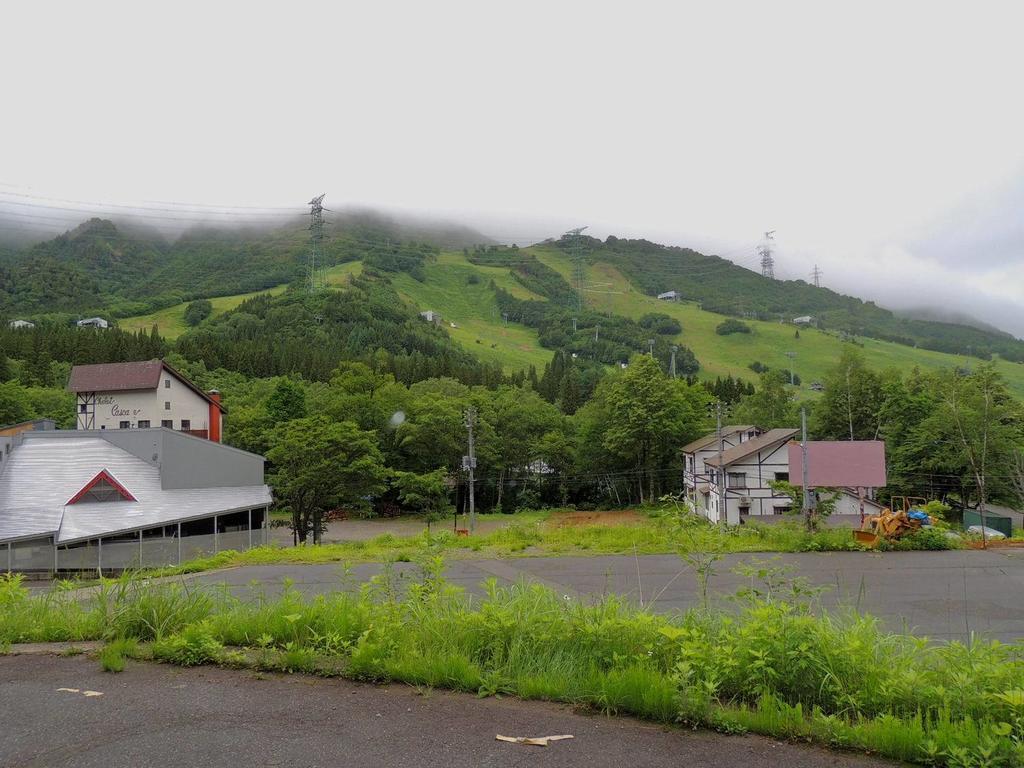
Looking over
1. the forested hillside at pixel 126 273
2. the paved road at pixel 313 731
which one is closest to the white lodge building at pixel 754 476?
the paved road at pixel 313 731

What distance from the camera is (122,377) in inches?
1544

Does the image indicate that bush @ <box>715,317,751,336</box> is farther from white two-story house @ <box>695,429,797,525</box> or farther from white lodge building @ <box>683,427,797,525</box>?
white two-story house @ <box>695,429,797,525</box>

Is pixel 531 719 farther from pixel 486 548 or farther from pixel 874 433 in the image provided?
pixel 874 433

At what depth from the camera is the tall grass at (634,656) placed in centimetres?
345

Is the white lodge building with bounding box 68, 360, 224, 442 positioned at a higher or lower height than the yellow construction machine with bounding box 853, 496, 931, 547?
higher

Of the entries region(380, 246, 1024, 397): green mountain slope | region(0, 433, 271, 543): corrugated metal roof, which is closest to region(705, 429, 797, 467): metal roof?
region(0, 433, 271, 543): corrugated metal roof

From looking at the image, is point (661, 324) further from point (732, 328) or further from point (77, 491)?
point (77, 491)

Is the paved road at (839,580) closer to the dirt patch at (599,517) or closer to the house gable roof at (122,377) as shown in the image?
the dirt patch at (599,517)

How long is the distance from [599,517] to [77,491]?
95.7 ft

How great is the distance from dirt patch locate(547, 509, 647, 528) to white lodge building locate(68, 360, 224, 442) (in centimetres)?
2231

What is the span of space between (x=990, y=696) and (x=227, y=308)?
136 m

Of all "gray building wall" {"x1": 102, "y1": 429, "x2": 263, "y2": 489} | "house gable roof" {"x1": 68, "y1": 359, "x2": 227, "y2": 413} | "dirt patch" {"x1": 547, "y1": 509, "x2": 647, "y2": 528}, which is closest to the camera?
"gray building wall" {"x1": 102, "y1": 429, "x2": 263, "y2": 489}

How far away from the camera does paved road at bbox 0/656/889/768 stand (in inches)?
127

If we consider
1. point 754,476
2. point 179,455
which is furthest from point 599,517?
point 179,455
